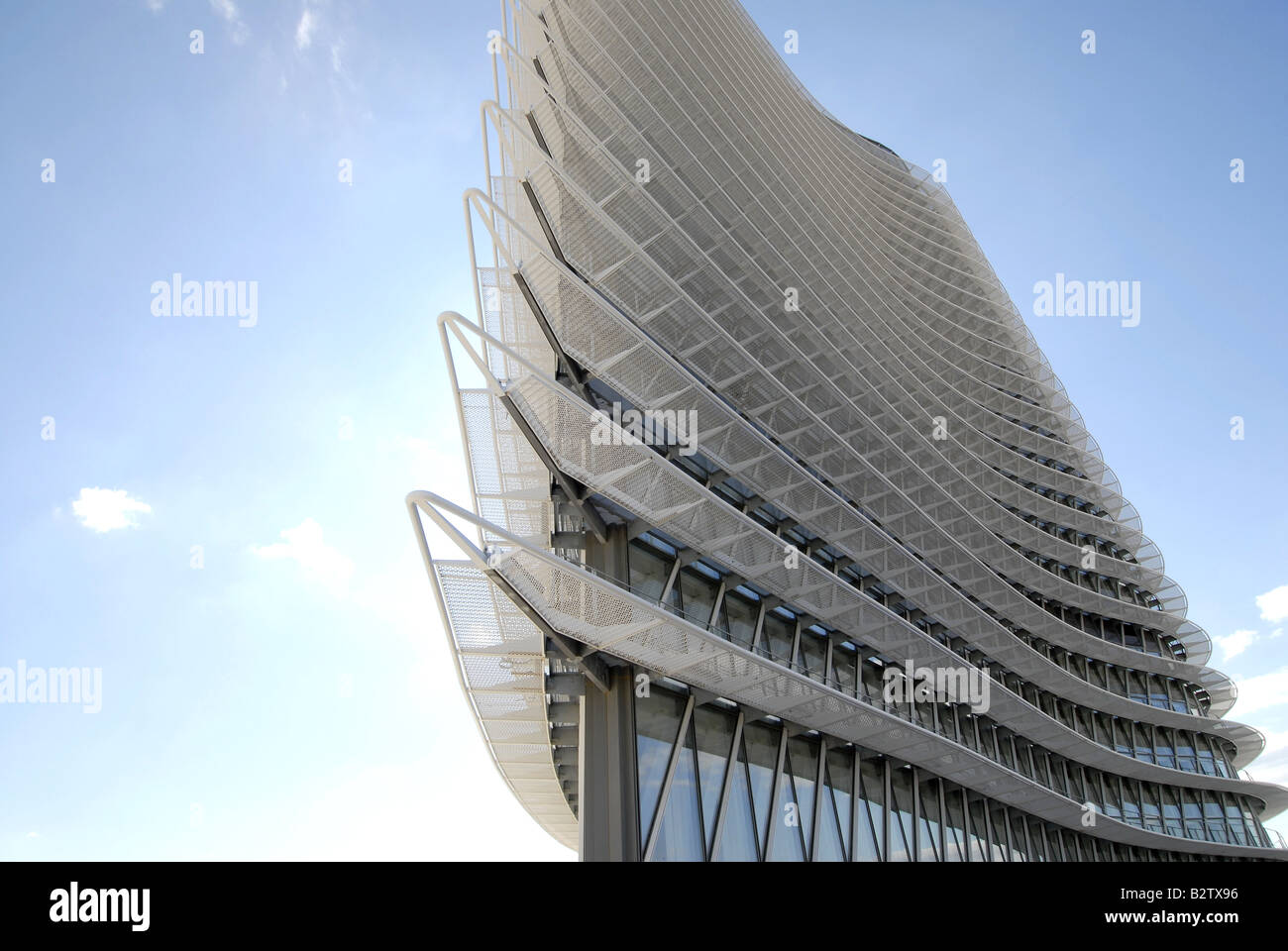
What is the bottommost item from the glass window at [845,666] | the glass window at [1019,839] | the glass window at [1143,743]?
the glass window at [1019,839]

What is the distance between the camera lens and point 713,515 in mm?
16875

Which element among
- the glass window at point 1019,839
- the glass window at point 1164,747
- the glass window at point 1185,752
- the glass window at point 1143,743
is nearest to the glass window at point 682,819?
the glass window at point 1019,839

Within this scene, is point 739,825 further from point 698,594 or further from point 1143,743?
point 1143,743

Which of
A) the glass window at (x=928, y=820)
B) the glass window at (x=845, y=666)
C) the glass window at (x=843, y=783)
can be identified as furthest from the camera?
the glass window at (x=928, y=820)

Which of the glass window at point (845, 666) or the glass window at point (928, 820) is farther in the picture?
the glass window at point (928, 820)

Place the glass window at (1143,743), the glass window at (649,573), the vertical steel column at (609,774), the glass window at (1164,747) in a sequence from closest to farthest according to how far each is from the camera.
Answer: the vertical steel column at (609,774) → the glass window at (649,573) → the glass window at (1143,743) → the glass window at (1164,747)

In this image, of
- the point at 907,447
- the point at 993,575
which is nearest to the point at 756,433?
the point at 907,447

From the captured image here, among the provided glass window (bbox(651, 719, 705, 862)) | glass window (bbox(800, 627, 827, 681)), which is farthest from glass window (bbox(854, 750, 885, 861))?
glass window (bbox(651, 719, 705, 862))

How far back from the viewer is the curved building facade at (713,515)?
15.1 metres

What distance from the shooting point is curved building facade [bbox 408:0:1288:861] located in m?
15.1

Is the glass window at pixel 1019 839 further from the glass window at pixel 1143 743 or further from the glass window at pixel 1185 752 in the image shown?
the glass window at pixel 1185 752

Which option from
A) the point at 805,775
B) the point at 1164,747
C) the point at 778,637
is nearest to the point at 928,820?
the point at 805,775

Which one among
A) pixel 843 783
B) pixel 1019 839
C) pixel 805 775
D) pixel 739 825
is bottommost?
pixel 1019 839
